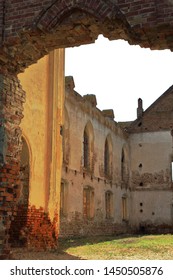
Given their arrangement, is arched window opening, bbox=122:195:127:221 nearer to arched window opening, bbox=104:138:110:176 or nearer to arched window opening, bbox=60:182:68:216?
arched window opening, bbox=104:138:110:176

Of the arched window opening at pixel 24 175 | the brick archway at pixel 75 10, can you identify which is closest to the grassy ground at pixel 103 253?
the arched window opening at pixel 24 175

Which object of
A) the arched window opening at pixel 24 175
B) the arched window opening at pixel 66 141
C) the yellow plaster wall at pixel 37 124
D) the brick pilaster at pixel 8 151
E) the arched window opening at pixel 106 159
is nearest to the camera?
the brick pilaster at pixel 8 151

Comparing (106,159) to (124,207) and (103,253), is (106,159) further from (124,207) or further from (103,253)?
(103,253)

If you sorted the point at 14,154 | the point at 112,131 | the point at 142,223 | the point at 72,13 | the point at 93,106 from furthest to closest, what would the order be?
the point at 142,223, the point at 112,131, the point at 93,106, the point at 14,154, the point at 72,13

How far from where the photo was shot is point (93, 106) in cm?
2200

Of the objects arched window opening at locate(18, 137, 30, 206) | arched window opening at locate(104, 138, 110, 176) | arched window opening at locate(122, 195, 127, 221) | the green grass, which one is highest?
arched window opening at locate(104, 138, 110, 176)

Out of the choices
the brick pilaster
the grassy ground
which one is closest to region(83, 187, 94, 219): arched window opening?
the grassy ground

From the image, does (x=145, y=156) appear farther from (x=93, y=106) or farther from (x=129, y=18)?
(x=129, y=18)

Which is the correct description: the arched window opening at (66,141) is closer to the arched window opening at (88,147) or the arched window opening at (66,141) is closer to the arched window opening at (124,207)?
the arched window opening at (88,147)

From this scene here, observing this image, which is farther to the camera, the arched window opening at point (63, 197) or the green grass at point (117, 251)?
the arched window opening at point (63, 197)

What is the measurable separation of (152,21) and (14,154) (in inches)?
138

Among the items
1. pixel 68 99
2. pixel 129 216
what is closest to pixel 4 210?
pixel 68 99

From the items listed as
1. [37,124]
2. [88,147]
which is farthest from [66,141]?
[37,124]

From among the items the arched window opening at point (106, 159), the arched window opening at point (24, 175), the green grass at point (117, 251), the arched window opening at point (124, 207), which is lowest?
the green grass at point (117, 251)
